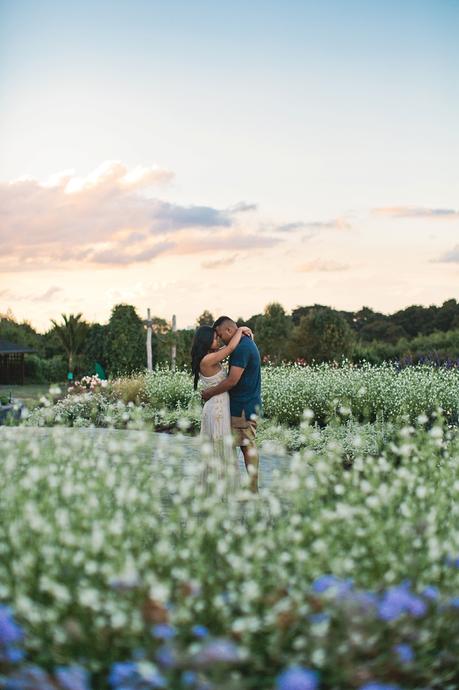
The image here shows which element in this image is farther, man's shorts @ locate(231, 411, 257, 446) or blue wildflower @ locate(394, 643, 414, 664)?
man's shorts @ locate(231, 411, 257, 446)

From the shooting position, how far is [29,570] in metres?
3.40

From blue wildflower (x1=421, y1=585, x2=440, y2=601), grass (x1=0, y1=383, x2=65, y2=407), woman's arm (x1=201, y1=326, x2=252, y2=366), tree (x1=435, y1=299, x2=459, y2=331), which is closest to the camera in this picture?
blue wildflower (x1=421, y1=585, x2=440, y2=601)

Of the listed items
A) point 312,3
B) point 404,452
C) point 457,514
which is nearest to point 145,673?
point 457,514

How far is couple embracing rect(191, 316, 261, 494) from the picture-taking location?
610cm

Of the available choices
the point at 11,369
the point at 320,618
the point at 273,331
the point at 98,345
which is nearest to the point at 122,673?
the point at 320,618

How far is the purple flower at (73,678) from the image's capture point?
283 centimetres

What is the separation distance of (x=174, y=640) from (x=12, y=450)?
2430mm

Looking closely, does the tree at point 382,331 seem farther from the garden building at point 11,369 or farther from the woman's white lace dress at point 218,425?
the woman's white lace dress at point 218,425

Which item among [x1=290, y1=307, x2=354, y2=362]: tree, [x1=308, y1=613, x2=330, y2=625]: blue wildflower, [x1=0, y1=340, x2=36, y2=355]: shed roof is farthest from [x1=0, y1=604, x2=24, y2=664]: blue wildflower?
[x1=0, y1=340, x2=36, y2=355]: shed roof

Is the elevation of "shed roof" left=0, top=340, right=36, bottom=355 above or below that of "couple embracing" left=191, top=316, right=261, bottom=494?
above

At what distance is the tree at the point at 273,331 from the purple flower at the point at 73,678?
2206 cm

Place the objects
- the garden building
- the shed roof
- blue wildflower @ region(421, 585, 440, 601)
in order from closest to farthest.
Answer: blue wildflower @ region(421, 585, 440, 601) < the shed roof < the garden building

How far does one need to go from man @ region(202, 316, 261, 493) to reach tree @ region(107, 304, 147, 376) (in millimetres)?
14437

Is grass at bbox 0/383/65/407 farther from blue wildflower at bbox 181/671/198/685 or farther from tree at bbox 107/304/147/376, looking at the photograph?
blue wildflower at bbox 181/671/198/685
